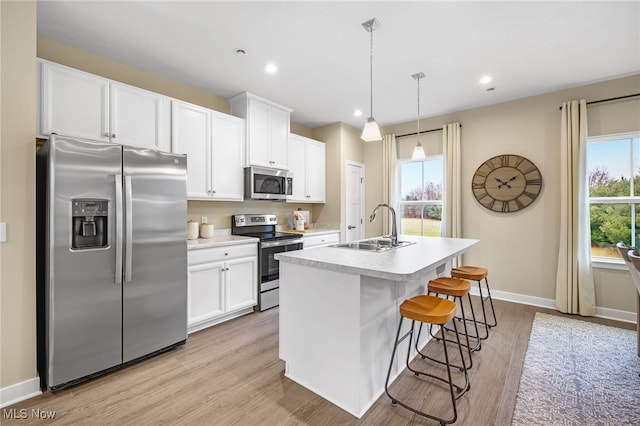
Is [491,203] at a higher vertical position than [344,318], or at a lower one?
higher

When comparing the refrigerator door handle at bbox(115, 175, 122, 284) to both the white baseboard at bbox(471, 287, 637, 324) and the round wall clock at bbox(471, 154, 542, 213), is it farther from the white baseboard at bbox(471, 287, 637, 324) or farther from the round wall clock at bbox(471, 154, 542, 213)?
the white baseboard at bbox(471, 287, 637, 324)

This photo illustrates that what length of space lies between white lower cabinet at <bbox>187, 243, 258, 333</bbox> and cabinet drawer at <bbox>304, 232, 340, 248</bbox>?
39.2 inches

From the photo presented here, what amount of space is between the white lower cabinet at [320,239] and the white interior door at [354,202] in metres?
0.25

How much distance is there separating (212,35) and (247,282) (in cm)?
255

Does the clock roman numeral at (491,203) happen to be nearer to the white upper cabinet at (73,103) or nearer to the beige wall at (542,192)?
the beige wall at (542,192)

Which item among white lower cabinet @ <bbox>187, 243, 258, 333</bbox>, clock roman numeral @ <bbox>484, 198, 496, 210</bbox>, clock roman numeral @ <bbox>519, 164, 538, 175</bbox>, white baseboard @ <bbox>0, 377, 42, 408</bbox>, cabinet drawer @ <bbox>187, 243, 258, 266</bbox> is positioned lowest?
white baseboard @ <bbox>0, 377, 42, 408</bbox>

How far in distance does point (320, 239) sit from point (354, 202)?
3.67 ft

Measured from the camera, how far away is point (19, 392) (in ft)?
6.32

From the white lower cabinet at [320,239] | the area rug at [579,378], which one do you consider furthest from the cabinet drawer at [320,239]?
the area rug at [579,378]

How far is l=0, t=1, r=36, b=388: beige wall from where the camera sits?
1893mm

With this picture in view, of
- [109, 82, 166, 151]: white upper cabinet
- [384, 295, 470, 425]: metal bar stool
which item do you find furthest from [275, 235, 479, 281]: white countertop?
[109, 82, 166, 151]: white upper cabinet

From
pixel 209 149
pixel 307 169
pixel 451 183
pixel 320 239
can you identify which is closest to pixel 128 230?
pixel 209 149

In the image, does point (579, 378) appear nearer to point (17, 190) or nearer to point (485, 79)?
point (485, 79)

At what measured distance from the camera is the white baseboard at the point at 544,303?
10.9 ft
